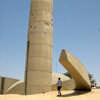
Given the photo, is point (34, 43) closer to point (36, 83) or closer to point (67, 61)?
point (36, 83)

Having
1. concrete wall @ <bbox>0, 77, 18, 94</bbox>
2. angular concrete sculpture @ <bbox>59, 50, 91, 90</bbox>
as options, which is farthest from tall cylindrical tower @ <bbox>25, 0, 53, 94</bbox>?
concrete wall @ <bbox>0, 77, 18, 94</bbox>

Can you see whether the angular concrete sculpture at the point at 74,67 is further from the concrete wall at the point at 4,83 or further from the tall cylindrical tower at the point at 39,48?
the concrete wall at the point at 4,83

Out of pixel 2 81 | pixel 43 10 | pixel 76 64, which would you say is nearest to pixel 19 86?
pixel 2 81

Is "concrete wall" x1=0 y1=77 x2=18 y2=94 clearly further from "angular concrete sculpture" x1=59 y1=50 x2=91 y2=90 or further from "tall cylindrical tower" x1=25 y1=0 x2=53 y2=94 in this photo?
"angular concrete sculpture" x1=59 y1=50 x2=91 y2=90

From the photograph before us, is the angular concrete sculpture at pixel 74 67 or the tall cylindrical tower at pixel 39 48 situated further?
the tall cylindrical tower at pixel 39 48

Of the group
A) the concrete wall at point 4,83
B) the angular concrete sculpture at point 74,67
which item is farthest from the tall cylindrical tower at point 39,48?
the concrete wall at point 4,83

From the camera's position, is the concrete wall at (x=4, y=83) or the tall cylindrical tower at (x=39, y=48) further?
the concrete wall at (x=4, y=83)

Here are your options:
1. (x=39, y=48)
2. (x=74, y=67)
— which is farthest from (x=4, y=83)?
(x=74, y=67)

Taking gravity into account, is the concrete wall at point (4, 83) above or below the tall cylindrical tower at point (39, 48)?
below

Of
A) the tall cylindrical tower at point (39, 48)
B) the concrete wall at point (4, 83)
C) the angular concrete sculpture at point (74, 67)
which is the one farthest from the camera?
the concrete wall at point (4, 83)

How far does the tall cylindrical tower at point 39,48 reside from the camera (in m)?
13.0

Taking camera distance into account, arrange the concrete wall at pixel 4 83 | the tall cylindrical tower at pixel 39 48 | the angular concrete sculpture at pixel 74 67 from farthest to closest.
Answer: the concrete wall at pixel 4 83 < the tall cylindrical tower at pixel 39 48 < the angular concrete sculpture at pixel 74 67

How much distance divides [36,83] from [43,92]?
2.77ft

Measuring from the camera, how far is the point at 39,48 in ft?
43.9
